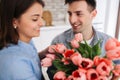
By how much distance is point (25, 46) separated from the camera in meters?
1.03

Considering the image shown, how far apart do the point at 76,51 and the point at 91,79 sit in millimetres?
139

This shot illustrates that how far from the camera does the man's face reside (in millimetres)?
1393

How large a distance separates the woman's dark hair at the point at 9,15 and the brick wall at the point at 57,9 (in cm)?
161

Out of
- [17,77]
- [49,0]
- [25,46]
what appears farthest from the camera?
[49,0]

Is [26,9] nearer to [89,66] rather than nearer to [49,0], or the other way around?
[89,66]

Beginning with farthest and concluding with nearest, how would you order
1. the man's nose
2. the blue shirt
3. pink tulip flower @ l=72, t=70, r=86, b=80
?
1. the man's nose
2. the blue shirt
3. pink tulip flower @ l=72, t=70, r=86, b=80

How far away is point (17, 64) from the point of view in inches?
35.3

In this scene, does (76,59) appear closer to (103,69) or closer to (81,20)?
(103,69)

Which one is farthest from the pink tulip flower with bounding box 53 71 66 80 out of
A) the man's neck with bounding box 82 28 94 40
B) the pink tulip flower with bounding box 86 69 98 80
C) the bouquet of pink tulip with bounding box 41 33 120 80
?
the man's neck with bounding box 82 28 94 40

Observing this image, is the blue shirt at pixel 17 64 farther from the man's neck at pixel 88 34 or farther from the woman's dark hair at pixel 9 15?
the man's neck at pixel 88 34

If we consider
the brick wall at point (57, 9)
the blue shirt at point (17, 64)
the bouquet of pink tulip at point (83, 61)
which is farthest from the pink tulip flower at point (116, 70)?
the brick wall at point (57, 9)

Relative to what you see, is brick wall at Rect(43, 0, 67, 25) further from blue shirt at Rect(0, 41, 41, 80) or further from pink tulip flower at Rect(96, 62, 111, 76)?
pink tulip flower at Rect(96, 62, 111, 76)

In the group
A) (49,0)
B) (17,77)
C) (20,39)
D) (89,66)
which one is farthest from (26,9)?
(49,0)

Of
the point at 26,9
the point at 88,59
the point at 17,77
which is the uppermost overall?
the point at 26,9
